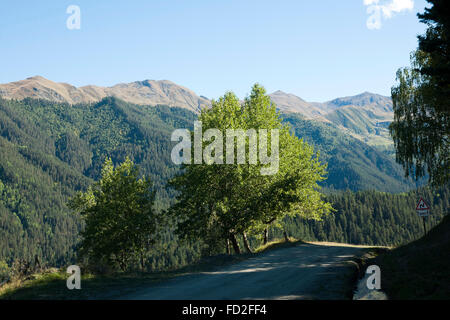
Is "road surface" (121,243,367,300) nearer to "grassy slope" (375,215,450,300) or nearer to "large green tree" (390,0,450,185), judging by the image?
"grassy slope" (375,215,450,300)

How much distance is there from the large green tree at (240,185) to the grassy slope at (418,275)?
1382cm

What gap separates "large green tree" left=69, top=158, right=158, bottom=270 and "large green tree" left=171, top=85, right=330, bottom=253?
8.40 m

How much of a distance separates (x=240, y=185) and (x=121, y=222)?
52.6 ft

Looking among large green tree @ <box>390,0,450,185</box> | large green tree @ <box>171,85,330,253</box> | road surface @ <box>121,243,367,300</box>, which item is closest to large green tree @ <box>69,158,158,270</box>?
large green tree @ <box>171,85,330,253</box>

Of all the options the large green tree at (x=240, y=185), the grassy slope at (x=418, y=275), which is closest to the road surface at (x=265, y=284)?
the grassy slope at (x=418, y=275)

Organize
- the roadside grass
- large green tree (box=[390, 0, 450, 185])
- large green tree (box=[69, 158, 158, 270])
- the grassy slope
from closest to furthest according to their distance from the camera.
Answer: the grassy slope → the roadside grass → large green tree (box=[390, 0, 450, 185]) → large green tree (box=[69, 158, 158, 270])

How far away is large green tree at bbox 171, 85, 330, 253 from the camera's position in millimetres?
29281

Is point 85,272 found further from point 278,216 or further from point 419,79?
point 419,79

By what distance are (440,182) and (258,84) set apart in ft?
59.9

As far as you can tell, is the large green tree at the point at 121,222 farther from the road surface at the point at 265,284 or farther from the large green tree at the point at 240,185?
the road surface at the point at 265,284
